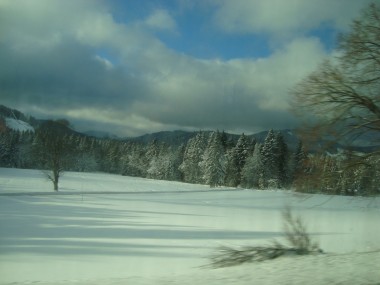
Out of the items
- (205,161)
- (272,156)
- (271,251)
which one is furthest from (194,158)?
(271,251)

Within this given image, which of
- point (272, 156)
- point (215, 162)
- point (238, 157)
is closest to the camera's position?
point (272, 156)

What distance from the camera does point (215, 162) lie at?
257ft

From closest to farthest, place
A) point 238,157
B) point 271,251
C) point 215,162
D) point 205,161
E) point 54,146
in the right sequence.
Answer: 1. point 271,251
2. point 54,146
3. point 238,157
4. point 215,162
5. point 205,161

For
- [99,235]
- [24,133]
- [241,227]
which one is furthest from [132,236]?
[24,133]

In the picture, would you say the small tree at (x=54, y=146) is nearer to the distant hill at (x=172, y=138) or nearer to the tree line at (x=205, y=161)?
the tree line at (x=205, y=161)

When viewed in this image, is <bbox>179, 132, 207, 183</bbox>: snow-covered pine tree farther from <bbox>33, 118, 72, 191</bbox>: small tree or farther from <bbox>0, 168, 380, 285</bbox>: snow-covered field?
<bbox>0, 168, 380, 285</bbox>: snow-covered field

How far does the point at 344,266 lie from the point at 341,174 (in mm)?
7963

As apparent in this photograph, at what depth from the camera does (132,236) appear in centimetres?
1802

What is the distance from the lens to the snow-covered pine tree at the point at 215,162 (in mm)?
77500

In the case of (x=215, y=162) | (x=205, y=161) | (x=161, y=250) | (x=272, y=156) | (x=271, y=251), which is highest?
(x=205, y=161)

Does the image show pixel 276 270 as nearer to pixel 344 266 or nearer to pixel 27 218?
pixel 344 266

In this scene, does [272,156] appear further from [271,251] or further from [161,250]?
[271,251]

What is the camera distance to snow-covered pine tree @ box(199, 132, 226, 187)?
7750cm

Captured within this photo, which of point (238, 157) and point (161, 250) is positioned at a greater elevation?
point (238, 157)
